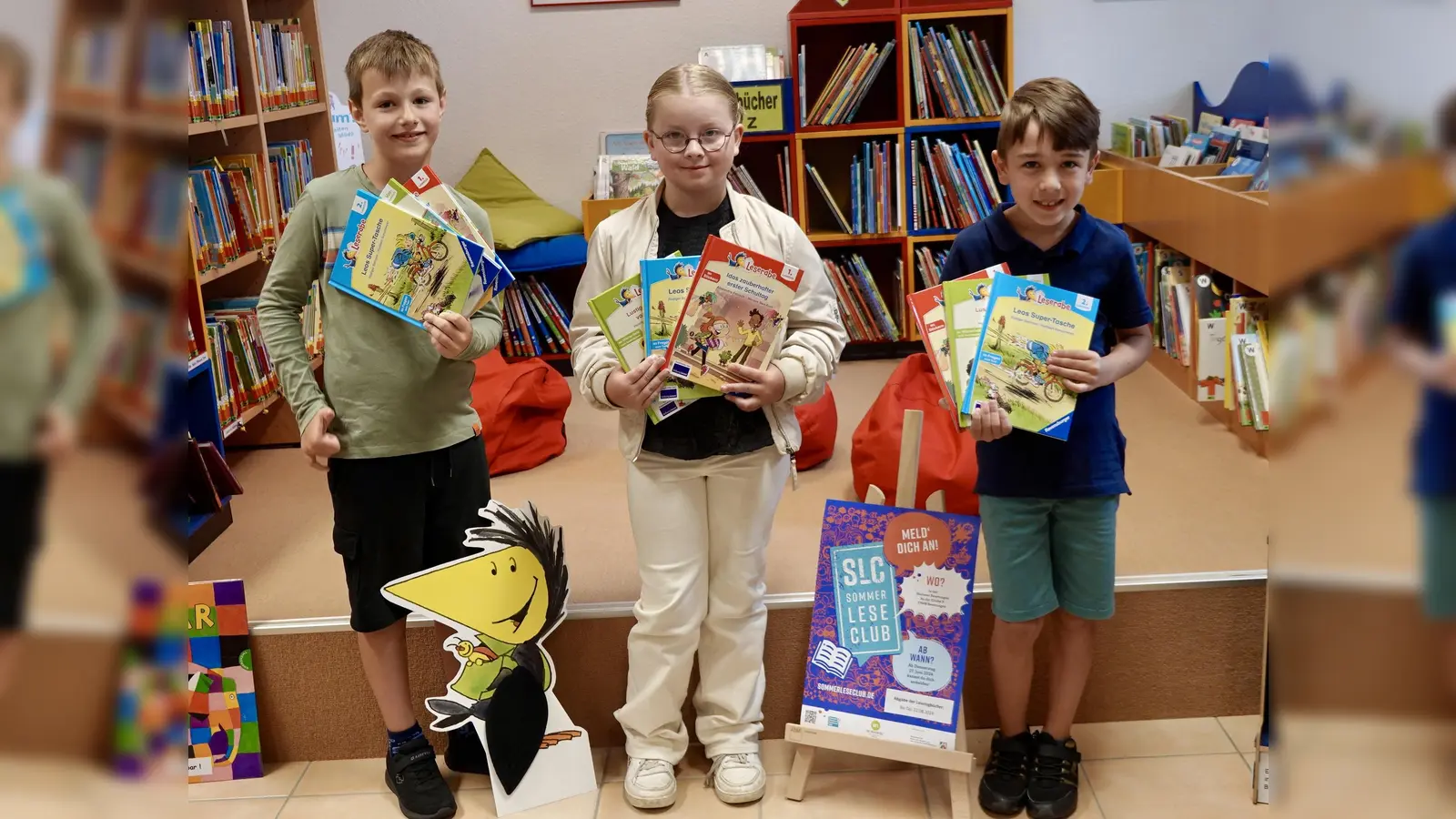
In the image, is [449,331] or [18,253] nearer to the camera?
[18,253]

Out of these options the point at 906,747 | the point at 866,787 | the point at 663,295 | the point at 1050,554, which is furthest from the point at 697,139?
the point at 866,787

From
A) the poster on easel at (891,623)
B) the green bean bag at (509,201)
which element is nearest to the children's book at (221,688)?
the poster on easel at (891,623)

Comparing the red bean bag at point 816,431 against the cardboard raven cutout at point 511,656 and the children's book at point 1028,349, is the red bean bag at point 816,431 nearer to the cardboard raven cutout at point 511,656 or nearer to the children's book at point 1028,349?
the cardboard raven cutout at point 511,656

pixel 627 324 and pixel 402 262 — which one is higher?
pixel 402 262

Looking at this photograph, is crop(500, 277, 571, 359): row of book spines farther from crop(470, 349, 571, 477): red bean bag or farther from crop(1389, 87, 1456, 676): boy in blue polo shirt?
crop(1389, 87, 1456, 676): boy in blue polo shirt

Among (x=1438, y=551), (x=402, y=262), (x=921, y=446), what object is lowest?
(x=921, y=446)

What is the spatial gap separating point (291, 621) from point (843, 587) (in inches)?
41.4

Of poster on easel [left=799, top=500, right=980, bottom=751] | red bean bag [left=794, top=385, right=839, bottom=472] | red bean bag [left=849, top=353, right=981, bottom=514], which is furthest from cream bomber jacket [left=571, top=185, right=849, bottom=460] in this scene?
red bean bag [left=794, top=385, right=839, bottom=472]

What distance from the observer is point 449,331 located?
184cm

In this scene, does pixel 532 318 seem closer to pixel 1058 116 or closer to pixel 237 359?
pixel 237 359

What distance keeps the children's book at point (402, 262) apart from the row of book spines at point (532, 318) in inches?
97.0

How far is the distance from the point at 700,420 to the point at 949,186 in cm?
256

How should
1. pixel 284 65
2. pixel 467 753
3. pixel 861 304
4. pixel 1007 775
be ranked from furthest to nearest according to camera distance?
1. pixel 861 304
2. pixel 284 65
3. pixel 467 753
4. pixel 1007 775

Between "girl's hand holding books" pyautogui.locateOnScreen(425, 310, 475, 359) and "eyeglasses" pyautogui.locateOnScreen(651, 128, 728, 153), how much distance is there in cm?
43
